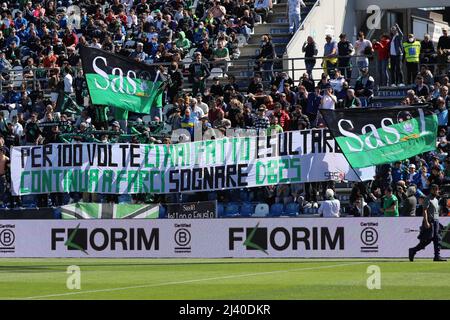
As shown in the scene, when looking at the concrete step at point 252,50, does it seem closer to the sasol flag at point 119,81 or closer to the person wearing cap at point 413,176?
the sasol flag at point 119,81

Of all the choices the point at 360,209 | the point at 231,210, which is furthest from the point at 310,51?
the point at 360,209


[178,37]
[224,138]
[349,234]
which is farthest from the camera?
[178,37]

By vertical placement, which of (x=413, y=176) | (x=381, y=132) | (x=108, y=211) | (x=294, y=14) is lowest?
(x=108, y=211)

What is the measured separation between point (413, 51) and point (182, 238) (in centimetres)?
1084

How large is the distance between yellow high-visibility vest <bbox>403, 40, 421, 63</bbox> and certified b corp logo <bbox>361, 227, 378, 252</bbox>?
9.74 meters

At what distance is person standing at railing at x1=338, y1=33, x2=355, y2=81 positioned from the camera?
135 ft

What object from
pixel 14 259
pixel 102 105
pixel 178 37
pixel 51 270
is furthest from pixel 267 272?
pixel 178 37

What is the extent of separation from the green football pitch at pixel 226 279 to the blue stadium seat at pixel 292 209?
3826 millimetres

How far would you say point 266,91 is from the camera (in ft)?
139

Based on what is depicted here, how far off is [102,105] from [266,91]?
6132mm

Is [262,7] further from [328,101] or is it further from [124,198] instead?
[124,198]

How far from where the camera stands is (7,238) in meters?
35.0

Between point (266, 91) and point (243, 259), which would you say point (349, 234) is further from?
point (266, 91)

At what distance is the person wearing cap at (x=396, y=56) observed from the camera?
40.2 m
